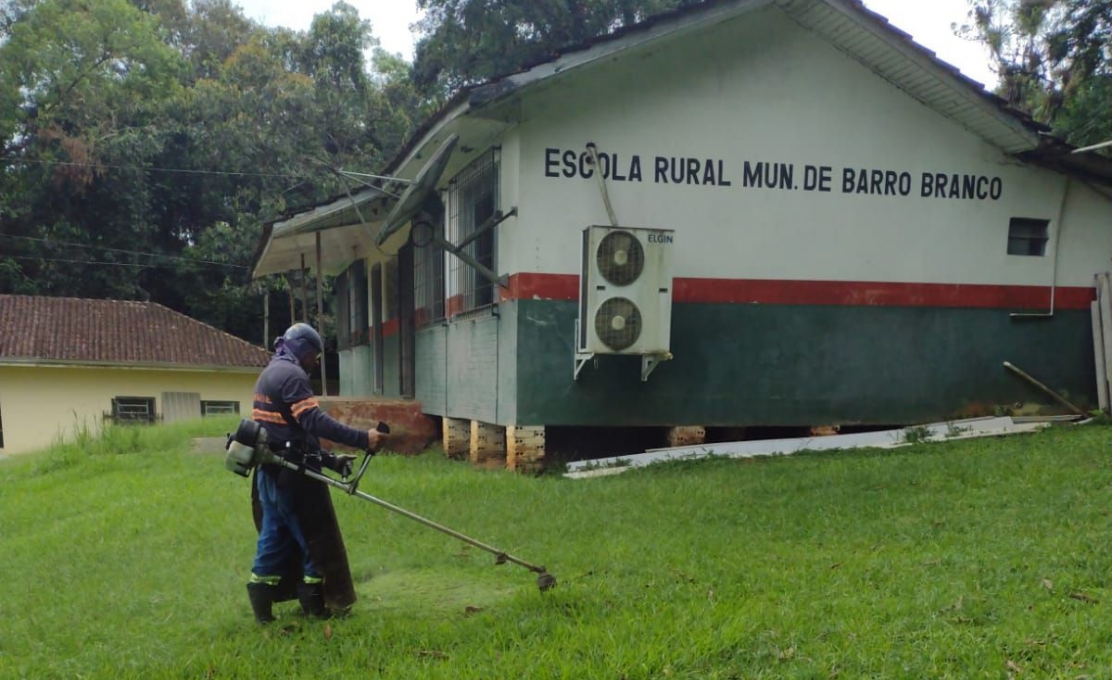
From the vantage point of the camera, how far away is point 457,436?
403 inches

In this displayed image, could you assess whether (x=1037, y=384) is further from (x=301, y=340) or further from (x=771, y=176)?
(x=301, y=340)

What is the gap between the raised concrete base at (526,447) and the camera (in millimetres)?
8422

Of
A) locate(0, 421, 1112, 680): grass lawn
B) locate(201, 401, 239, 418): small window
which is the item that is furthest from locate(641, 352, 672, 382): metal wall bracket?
locate(201, 401, 239, 418): small window

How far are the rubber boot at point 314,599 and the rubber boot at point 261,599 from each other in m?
0.16

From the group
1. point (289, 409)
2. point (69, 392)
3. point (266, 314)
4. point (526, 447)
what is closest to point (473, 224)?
point (526, 447)

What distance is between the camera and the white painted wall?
8516 millimetres

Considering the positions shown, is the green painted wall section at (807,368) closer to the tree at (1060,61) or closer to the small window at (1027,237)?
the small window at (1027,237)

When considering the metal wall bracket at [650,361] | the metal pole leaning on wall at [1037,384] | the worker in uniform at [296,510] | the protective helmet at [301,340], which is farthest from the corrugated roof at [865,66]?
the worker in uniform at [296,510]

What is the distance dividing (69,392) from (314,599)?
20.9 meters

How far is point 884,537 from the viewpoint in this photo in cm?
529

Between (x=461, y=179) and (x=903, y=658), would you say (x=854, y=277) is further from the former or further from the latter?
(x=903, y=658)

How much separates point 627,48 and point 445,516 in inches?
185

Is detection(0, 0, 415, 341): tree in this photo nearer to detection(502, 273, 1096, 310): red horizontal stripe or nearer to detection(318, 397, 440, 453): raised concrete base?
detection(318, 397, 440, 453): raised concrete base

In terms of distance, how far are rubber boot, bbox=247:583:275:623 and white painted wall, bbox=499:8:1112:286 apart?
14.9 feet
